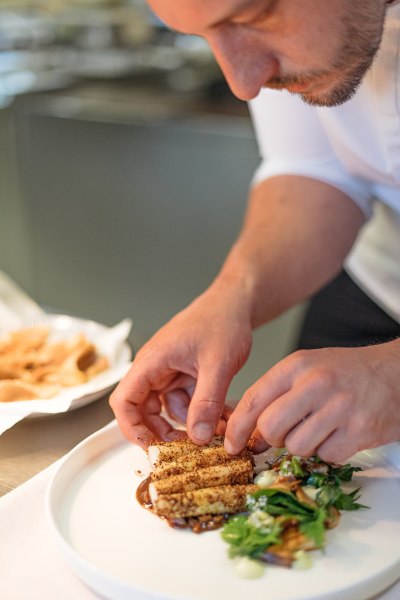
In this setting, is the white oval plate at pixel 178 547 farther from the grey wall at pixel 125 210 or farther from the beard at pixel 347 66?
the grey wall at pixel 125 210

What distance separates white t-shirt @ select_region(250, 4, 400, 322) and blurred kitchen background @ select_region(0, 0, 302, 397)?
3.65ft

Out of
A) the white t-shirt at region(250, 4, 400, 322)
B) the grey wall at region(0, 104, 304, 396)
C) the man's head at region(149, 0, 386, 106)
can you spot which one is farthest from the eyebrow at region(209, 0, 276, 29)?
the grey wall at region(0, 104, 304, 396)

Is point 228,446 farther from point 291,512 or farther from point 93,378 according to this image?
point 93,378

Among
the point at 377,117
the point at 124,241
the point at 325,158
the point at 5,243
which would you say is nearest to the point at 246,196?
the point at 124,241

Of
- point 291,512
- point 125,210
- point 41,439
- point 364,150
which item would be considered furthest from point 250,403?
point 125,210

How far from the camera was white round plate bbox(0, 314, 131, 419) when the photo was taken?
1.12m

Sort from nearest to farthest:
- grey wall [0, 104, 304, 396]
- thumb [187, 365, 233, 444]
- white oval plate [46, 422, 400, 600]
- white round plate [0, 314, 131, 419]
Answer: white oval plate [46, 422, 400, 600] → thumb [187, 365, 233, 444] → white round plate [0, 314, 131, 419] → grey wall [0, 104, 304, 396]

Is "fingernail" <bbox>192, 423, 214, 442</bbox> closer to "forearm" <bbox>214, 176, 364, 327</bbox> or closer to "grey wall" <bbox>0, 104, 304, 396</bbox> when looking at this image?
"forearm" <bbox>214, 176, 364, 327</bbox>

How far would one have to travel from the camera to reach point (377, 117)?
1253 millimetres

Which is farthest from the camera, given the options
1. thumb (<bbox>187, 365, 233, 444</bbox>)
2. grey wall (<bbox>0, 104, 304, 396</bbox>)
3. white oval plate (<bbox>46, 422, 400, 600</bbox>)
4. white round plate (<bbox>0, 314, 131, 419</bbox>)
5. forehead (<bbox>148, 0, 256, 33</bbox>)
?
grey wall (<bbox>0, 104, 304, 396</bbox>)

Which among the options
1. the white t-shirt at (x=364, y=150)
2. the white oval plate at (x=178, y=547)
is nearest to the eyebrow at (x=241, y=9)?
the white t-shirt at (x=364, y=150)

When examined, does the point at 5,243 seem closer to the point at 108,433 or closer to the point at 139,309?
the point at 139,309

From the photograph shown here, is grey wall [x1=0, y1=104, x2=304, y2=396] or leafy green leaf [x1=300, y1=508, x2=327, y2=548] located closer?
leafy green leaf [x1=300, y1=508, x2=327, y2=548]

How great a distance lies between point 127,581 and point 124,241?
7.65ft
